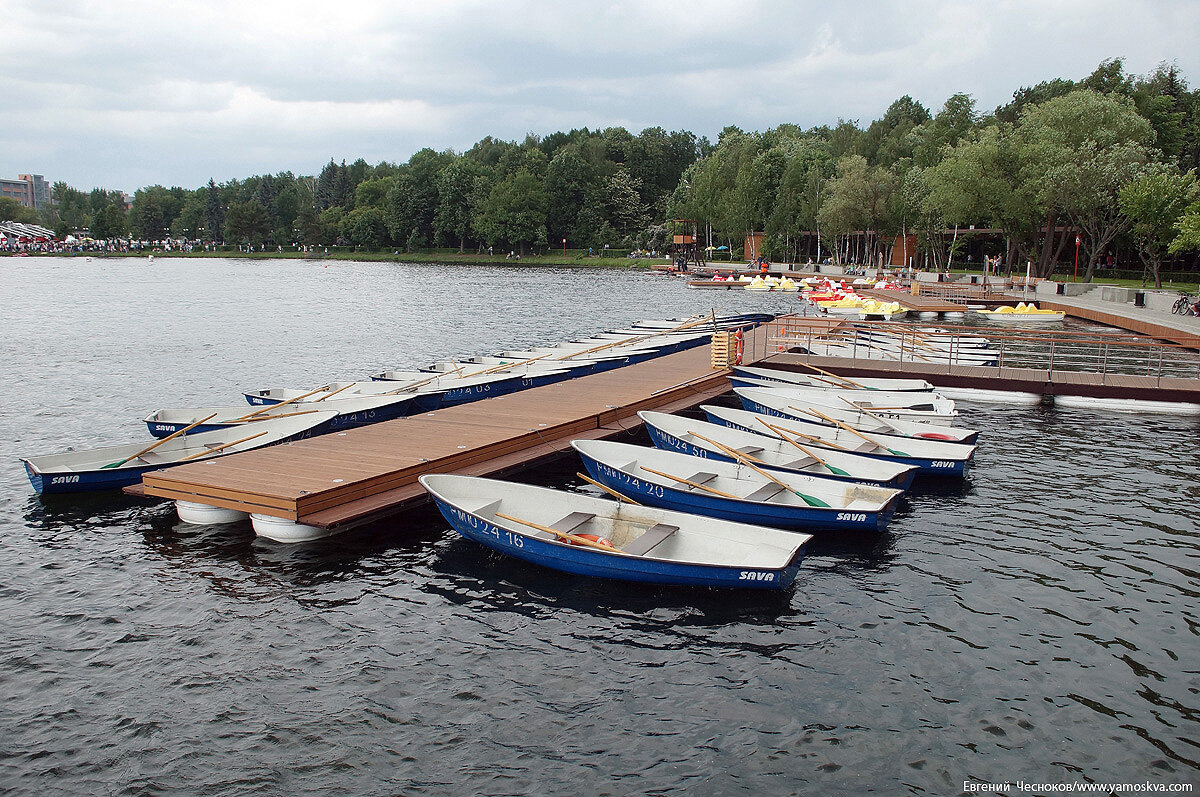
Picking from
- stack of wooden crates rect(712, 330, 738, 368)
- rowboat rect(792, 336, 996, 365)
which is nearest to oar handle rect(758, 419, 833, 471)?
stack of wooden crates rect(712, 330, 738, 368)

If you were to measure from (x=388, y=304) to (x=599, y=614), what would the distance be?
69030 millimetres

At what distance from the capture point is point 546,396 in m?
24.4

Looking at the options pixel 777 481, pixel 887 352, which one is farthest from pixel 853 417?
pixel 887 352

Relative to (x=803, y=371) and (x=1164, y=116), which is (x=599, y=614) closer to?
(x=803, y=371)

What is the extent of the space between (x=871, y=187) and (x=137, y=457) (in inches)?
3714

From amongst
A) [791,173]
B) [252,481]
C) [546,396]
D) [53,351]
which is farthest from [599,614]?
[791,173]

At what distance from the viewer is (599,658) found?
11.7 m

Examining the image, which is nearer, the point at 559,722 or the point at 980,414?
the point at 559,722

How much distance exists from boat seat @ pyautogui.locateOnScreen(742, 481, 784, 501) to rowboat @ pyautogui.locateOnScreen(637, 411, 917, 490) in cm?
86

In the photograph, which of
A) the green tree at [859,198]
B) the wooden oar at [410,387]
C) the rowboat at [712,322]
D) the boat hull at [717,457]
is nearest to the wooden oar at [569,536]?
the boat hull at [717,457]

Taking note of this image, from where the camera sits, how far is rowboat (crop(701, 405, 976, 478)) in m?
19.0

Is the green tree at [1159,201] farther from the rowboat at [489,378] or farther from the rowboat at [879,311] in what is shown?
the rowboat at [489,378]

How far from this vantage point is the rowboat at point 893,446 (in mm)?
18953

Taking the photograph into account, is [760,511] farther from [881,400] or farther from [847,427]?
[881,400]
